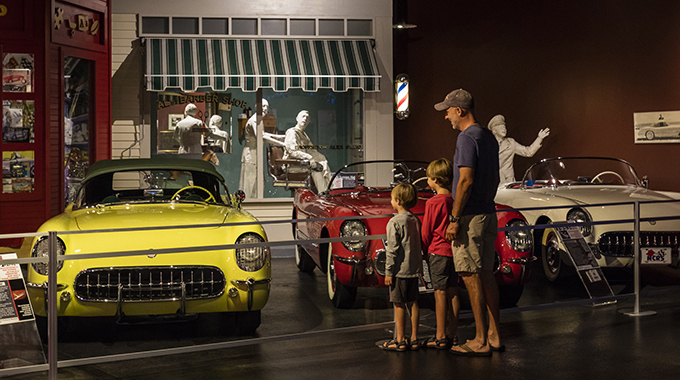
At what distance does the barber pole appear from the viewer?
1264 centimetres

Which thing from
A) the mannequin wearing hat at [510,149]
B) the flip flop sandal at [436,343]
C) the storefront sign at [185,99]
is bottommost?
the flip flop sandal at [436,343]

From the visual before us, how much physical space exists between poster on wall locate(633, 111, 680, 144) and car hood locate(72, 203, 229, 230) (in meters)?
6.35

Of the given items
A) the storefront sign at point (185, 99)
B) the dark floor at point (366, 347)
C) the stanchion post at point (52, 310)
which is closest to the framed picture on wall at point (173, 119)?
the storefront sign at point (185, 99)

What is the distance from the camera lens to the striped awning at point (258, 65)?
1168 cm

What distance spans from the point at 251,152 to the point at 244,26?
6.93 feet

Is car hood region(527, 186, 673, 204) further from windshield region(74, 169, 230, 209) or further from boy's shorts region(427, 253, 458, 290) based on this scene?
windshield region(74, 169, 230, 209)

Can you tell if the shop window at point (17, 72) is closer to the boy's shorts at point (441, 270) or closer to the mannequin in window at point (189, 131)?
the mannequin in window at point (189, 131)

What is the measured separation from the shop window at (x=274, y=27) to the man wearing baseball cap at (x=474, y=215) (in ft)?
25.8

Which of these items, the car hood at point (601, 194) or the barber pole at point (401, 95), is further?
the barber pole at point (401, 95)

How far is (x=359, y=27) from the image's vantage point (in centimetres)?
1277

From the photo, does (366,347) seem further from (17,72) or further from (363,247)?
(17,72)

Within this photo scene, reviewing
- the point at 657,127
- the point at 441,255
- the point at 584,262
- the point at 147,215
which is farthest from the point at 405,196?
the point at 657,127

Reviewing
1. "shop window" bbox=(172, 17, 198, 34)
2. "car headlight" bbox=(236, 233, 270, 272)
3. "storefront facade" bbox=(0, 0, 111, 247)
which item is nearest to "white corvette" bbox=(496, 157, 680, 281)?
"car headlight" bbox=(236, 233, 270, 272)

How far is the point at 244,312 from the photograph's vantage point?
555 centimetres
